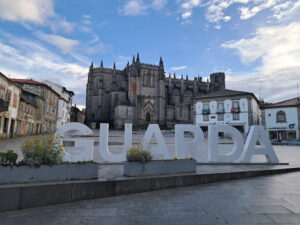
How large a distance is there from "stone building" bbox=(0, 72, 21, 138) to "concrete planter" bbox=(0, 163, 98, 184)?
1950 cm

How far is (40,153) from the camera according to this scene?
4.60 meters

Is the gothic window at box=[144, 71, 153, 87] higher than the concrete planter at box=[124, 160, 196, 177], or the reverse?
the gothic window at box=[144, 71, 153, 87]

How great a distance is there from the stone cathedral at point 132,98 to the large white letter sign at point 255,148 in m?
42.9

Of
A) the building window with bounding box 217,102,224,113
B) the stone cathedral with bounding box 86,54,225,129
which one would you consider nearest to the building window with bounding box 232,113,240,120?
the building window with bounding box 217,102,224,113

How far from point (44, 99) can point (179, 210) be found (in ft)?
104

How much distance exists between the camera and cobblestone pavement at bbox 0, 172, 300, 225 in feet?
11.3

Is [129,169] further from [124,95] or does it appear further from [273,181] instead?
[124,95]

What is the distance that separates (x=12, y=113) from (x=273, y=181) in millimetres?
25281

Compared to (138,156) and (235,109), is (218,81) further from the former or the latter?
(138,156)

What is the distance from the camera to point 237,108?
119 feet

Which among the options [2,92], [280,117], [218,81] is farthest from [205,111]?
[218,81]

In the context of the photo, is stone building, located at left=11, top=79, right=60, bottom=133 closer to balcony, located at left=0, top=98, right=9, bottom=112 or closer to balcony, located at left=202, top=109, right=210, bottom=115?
balcony, located at left=0, top=98, right=9, bottom=112

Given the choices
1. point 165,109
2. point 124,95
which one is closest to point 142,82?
point 124,95

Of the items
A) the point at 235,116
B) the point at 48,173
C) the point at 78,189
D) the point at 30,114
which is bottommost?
the point at 78,189
